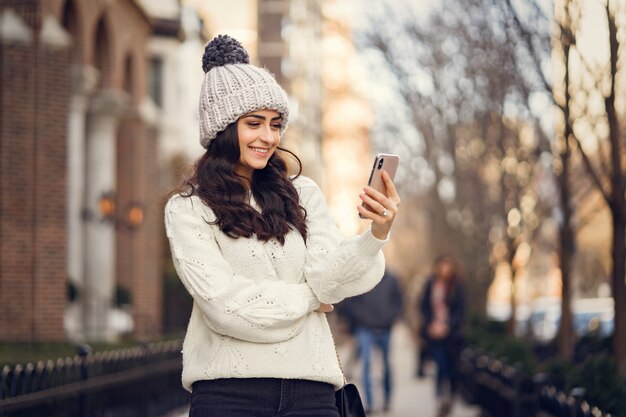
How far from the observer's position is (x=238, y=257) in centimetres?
393

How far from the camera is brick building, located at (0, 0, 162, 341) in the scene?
1491cm

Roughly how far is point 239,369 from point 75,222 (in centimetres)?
1646

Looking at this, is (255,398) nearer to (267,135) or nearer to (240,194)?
(240,194)

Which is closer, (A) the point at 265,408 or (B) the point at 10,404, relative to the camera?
(A) the point at 265,408

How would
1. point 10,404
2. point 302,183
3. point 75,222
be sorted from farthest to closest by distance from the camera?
1. point 75,222
2. point 10,404
3. point 302,183

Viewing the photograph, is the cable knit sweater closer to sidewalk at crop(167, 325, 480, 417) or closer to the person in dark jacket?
sidewalk at crop(167, 325, 480, 417)

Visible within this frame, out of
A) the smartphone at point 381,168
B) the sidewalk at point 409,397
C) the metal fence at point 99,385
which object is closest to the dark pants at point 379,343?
the sidewalk at point 409,397

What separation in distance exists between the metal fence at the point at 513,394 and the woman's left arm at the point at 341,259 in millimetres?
3699

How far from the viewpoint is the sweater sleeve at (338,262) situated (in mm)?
3789

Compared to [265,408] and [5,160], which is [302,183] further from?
[5,160]

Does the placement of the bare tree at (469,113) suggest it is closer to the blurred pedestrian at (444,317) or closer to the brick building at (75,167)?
the blurred pedestrian at (444,317)

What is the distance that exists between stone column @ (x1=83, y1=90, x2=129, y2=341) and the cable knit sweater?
16005mm

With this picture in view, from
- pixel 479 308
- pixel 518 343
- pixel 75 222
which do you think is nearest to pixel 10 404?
pixel 518 343

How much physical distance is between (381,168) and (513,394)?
24.2 ft
